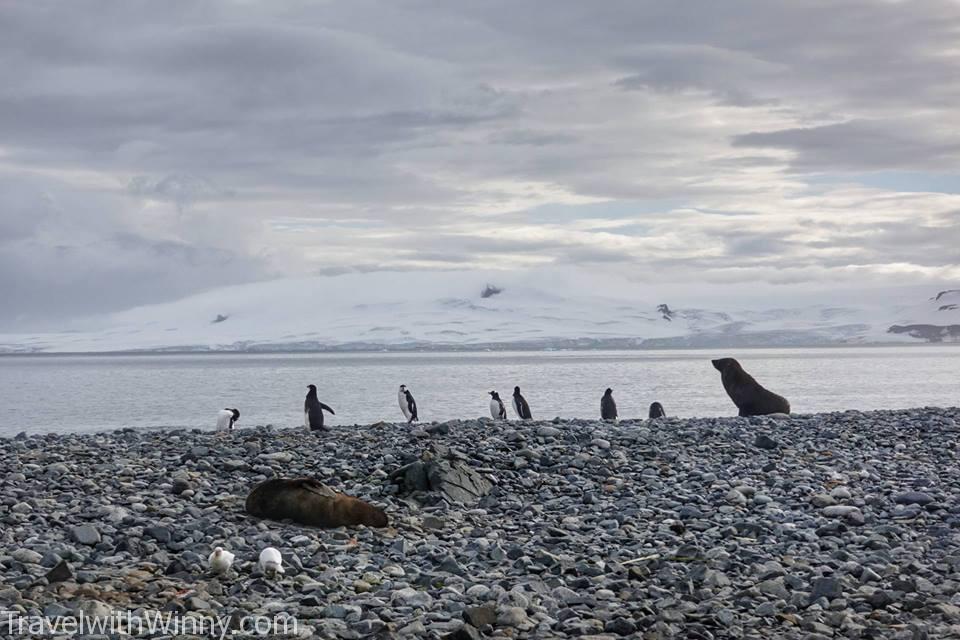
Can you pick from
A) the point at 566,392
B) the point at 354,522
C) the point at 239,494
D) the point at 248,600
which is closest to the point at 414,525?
the point at 354,522

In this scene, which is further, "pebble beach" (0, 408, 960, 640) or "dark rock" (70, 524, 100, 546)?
"dark rock" (70, 524, 100, 546)

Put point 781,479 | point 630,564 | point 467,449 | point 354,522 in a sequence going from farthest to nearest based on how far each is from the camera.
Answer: point 467,449 < point 781,479 < point 354,522 < point 630,564

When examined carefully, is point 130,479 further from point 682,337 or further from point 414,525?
point 682,337

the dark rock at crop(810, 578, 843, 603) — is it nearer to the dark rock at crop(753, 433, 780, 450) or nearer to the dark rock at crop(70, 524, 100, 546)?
the dark rock at crop(70, 524, 100, 546)

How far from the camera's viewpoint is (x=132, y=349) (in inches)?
7362

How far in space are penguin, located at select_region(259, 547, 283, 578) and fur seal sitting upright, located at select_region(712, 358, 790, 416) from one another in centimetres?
1358

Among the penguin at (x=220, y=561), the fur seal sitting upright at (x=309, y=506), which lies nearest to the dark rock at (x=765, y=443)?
the fur seal sitting upright at (x=309, y=506)

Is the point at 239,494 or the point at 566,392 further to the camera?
the point at 566,392

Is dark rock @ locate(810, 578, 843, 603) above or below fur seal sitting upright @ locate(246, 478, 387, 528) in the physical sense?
below

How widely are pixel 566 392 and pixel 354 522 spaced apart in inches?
1396

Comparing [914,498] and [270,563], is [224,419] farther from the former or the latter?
[914,498]

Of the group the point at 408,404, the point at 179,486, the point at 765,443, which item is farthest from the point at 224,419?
the point at 765,443

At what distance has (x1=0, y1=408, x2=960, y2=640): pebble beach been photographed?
651 cm

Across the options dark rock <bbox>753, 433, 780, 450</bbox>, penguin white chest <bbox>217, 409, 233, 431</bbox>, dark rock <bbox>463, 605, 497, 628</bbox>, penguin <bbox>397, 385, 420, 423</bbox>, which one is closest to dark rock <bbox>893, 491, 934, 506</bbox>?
dark rock <bbox>753, 433, 780, 450</bbox>
